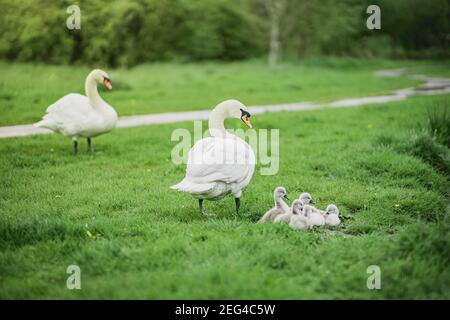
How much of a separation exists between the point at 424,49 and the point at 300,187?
45964mm

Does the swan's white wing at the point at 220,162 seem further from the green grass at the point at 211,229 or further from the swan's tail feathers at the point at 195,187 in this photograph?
the green grass at the point at 211,229

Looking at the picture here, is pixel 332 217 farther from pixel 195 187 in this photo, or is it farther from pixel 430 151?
pixel 430 151

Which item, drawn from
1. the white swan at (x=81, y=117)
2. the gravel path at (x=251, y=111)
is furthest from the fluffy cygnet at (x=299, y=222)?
the gravel path at (x=251, y=111)

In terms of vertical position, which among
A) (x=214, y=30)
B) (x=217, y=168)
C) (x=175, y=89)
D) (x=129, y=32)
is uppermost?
(x=214, y=30)

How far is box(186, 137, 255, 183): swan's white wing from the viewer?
6.23 m

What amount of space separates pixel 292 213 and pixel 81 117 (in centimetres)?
527

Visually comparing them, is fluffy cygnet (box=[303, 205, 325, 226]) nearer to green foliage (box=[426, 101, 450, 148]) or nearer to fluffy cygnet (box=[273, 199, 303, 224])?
fluffy cygnet (box=[273, 199, 303, 224])

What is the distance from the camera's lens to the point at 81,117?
9773 millimetres

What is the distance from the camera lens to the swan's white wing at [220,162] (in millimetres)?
6230

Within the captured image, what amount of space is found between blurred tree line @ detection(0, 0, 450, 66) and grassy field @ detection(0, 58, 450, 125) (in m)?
2.78

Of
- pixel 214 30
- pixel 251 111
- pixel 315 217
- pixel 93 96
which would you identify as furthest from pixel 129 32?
pixel 315 217

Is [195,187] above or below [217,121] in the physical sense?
below

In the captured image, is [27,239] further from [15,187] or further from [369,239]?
[369,239]
